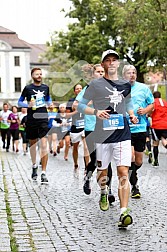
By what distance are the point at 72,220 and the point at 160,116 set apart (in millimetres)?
7950

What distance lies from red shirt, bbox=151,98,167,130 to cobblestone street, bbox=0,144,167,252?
378cm

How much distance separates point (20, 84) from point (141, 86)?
239 feet

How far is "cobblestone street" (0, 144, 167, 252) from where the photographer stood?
5383mm

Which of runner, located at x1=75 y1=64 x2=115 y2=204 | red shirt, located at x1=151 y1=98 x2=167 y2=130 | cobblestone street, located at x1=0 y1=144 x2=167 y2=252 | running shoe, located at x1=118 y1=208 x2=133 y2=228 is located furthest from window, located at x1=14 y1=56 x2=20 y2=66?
running shoe, located at x1=118 y1=208 x2=133 y2=228

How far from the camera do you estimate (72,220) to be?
6594 mm

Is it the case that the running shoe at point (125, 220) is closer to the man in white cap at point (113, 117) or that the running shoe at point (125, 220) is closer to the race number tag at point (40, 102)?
the man in white cap at point (113, 117)

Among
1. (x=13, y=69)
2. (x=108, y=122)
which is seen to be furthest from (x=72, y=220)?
(x=13, y=69)

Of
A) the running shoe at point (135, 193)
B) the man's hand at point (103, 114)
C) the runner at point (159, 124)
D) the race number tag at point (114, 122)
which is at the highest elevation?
the man's hand at point (103, 114)

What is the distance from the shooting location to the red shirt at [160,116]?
46.3 ft

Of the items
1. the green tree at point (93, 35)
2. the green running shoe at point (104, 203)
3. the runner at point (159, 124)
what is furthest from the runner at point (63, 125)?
the green running shoe at point (104, 203)

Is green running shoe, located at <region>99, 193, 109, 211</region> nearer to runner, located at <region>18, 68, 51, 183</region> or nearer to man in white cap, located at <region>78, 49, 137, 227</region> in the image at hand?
man in white cap, located at <region>78, 49, 137, 227</region>

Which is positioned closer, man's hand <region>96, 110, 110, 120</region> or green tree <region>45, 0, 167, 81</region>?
man's hand <region>96, 110, 110, 120</region>

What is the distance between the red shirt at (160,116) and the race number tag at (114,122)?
785cm

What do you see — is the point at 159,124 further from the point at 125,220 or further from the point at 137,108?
the point at 125,220
